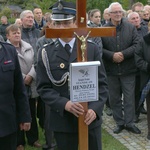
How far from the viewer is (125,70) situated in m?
6.15

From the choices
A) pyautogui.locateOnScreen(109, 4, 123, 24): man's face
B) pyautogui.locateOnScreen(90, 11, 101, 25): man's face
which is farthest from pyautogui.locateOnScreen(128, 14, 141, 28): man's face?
pyautogui.locateOnScreen(90, 11, 101, 25): man's face

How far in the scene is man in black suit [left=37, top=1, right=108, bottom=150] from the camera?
3172mm

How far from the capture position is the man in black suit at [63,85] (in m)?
3.17

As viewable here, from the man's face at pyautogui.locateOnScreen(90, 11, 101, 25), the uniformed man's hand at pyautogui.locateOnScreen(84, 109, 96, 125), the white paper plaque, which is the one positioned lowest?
the uniformed man's hand at pyautogui.locateOnScreen(84, 109, 96, 125)

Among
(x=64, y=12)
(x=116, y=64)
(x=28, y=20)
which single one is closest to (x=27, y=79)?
(x=28, y=20)

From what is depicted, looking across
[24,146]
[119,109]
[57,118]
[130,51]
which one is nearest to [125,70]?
[130,51]

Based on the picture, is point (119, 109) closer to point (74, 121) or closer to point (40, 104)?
point (40, 104)

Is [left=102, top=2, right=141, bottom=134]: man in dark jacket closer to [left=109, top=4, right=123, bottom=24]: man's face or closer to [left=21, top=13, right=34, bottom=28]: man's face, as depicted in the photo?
[left=109, top=4, right=123, bottom=24]: man's face

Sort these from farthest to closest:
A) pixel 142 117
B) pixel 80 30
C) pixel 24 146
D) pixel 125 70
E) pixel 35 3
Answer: pixel 35 3, pixel 142 117, pixel 125 70, pixel 24 146, pixel 80 30

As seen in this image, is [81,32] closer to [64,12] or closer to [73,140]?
[64,12]

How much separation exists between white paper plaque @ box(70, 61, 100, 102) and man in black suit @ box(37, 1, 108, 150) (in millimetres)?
262

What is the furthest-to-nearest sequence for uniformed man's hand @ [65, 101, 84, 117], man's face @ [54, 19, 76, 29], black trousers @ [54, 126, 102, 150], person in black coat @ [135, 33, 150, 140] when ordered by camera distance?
person in black coat @ [135, 33, 150, 140] → black trousers @ [54, 126, 102, 150] → man's face @ [54, 19, 76, 29] → uniformed man's hand @ [65, 101, 84, 117]

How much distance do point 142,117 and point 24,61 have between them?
307 cm

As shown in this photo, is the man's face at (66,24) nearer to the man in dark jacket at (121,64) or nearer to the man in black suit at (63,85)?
the man in black suit at (63,85)
